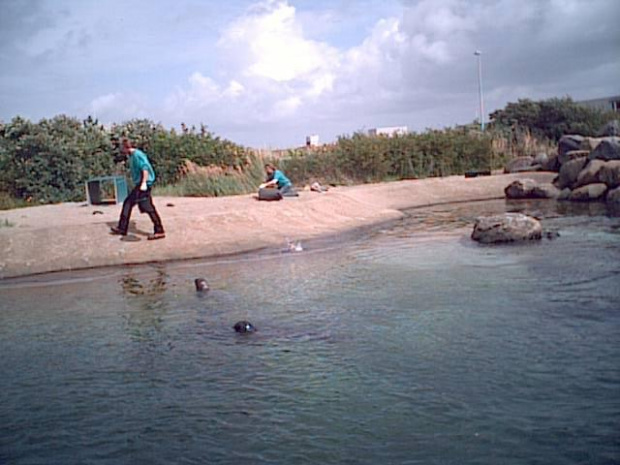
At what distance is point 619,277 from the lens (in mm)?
11000

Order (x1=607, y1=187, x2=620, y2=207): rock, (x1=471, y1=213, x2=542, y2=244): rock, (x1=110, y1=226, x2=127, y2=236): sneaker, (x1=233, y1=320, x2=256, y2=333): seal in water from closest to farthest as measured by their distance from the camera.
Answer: (x1=233, y1=320, x2=256, y2=333): seal in water → (x1=471, y1=213, x2=542, y2=244): rock → (x1=110, y1=226, x2=127, y2=236): sneaker → (x1=607, y1=187, x2=620, y2=207): rock

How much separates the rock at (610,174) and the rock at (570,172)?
1.81 meters

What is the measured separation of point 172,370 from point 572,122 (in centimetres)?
4084

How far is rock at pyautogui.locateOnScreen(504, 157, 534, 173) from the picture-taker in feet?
112

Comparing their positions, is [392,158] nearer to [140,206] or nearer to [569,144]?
[569,144]

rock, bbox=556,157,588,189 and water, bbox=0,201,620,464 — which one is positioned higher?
rock, bbox=556,157,588,189

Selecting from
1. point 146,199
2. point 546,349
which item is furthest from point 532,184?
point 546,349

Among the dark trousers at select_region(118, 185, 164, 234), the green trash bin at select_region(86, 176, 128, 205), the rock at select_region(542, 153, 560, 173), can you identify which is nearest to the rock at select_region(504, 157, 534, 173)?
the rock at select_region(542, 153, 560, 173)

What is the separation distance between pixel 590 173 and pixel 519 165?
9005mm

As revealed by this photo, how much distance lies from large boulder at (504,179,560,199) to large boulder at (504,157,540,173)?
605 centimetres

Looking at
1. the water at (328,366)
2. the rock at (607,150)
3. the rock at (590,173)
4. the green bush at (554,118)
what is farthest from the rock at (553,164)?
the water at (328,366)

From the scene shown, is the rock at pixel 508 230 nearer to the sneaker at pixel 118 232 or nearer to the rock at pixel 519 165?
the sneaker at pixel 118 232

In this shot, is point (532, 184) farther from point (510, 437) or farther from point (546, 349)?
point (510, 437)

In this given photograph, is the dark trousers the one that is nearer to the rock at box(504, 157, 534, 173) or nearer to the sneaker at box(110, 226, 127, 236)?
the sneaker at box(110, 226, 127, 236)
